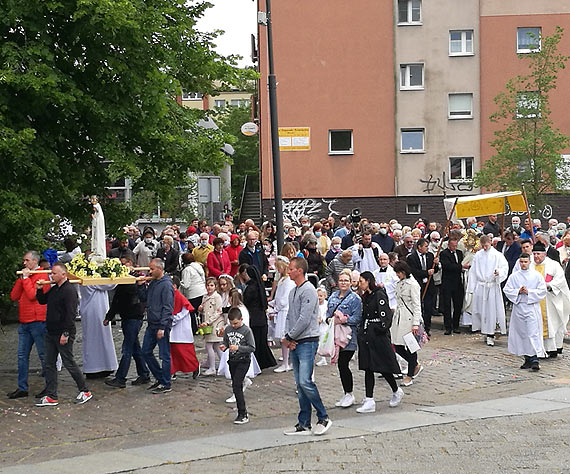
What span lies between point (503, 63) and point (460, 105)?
8.39ft

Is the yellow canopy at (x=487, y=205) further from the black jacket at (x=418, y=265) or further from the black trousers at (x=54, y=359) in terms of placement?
the black trousers at (x=54, y=359)

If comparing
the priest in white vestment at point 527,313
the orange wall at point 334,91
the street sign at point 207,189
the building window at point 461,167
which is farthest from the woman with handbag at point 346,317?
the building window at point 461,167

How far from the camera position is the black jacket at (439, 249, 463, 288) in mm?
18250

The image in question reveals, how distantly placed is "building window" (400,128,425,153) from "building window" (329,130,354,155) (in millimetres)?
2316

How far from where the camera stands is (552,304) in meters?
15.8

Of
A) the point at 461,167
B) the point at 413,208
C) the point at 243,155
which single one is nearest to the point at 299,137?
the point at 413,208

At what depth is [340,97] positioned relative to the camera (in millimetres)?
39500

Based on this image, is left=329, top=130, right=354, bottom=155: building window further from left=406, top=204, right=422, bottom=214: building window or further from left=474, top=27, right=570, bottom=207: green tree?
left=474, top=27, right=570, bottom=207: green tree

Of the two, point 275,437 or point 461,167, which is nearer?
point 275,437

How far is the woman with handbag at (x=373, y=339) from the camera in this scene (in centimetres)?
1134

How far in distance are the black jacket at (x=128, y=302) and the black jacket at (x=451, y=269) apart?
6974 millimetres

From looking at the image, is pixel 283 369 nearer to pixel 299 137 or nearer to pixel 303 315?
pixel 303 315

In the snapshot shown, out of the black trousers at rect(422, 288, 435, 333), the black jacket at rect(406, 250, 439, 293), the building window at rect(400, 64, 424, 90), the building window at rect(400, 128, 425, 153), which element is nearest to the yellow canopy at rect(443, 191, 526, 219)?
the black jacket at rect(406, 250, 439, 293)

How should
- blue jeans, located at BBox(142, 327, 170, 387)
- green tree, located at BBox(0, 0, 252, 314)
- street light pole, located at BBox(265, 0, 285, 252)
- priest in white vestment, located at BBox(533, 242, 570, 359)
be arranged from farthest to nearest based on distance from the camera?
1. street light pole, located at BBox(265, 0, 285, 252)
2. priest in white vestment, located at BBox(533, 242, 570, 359)
3. blue jeans, located at BBox(142, 327, 170, 387)
4. green tree, located at BBox(0, 0, 252, 314)
